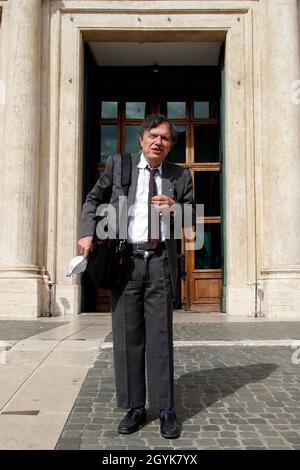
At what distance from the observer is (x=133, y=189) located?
3318 millimetres

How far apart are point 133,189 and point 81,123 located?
8.84 metres

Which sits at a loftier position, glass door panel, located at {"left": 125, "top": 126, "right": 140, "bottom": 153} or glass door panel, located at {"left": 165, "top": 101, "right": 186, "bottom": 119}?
glass door panel, located at {"left": 165, "top": 101, "right": 186, "bottom": 119}

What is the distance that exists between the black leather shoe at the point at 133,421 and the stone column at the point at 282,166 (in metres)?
7.19

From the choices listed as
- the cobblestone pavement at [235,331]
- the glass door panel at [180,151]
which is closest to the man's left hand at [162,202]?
the cobblestone pavement at [235,331]

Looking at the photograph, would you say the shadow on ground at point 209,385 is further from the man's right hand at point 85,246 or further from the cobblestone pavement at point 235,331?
the cobblestone pavement at point 235,331

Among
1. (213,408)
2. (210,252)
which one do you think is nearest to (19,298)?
(210,252)

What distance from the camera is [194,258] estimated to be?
12758mm

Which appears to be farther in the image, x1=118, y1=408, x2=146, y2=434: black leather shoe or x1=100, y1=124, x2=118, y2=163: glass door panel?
x1=100, y1=124, x2=118, y2=163: glass door panel

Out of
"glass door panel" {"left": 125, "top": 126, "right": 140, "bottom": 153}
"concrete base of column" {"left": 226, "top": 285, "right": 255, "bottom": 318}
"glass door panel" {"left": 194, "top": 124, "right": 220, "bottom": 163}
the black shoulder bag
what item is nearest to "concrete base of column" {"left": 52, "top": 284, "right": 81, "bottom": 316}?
"concrete base of column" {"left": 226, "top": 285, "right": 255, "bottom": 318}

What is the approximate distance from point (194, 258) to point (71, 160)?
3847mm

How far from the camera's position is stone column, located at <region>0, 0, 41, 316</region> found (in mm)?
10336

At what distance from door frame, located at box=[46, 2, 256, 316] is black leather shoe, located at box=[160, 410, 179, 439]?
7.95 meters

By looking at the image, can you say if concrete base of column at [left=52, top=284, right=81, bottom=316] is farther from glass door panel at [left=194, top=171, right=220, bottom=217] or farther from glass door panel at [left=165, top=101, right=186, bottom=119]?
glass door panel at [left=165, top=101, right=186, bottom=119]

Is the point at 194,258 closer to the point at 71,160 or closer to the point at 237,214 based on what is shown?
the point at 237,214
